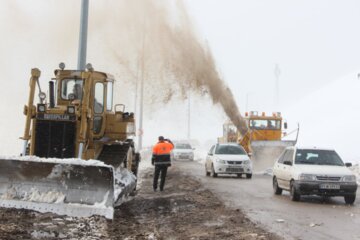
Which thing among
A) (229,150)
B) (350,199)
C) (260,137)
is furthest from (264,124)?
(350,199)

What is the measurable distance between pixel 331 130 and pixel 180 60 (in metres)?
67.8

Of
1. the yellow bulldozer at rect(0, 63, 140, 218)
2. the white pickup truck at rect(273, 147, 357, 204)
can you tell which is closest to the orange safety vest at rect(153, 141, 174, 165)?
the yellow bulldozer at rect(0, 63, 140, 218)

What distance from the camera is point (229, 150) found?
26.0 meters

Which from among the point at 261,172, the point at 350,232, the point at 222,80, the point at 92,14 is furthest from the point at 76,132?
the point at 261,172

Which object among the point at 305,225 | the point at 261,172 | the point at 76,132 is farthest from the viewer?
the point at 261,172

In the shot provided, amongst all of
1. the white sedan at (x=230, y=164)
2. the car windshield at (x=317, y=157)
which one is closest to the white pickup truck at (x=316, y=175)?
the car windshield at (x=317, y=157)

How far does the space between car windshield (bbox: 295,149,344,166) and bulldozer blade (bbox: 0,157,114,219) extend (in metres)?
7.24

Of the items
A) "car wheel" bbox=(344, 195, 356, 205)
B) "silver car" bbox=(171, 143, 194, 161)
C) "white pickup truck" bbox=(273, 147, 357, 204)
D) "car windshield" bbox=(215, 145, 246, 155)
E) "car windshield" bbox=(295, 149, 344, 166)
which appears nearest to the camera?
"white pickup truck" bbox=(273, 147, 357, 204)

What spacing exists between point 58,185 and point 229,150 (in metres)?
15.4

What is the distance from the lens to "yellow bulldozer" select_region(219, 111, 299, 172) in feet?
99.7

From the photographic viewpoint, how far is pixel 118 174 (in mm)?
13180

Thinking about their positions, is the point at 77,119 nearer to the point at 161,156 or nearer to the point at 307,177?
the point at 161,156

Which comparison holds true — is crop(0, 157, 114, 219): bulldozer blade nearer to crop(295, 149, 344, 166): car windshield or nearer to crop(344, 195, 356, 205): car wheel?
crop(295, 149, 344, 166): car windshield

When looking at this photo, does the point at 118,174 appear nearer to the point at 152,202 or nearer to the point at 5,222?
the point at 152,202
